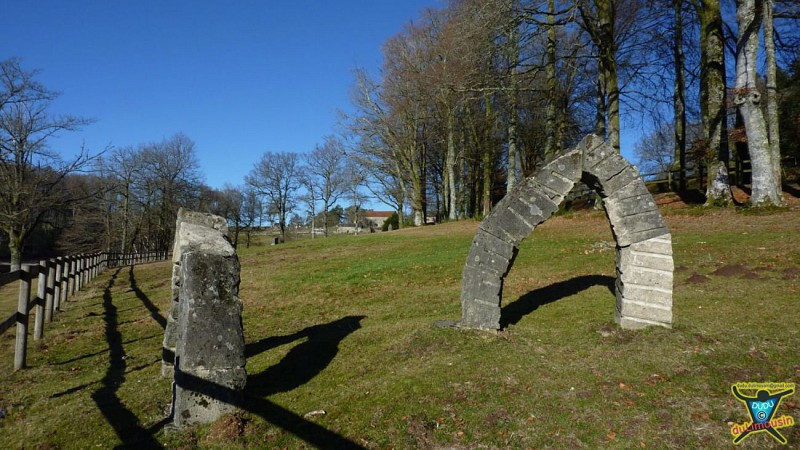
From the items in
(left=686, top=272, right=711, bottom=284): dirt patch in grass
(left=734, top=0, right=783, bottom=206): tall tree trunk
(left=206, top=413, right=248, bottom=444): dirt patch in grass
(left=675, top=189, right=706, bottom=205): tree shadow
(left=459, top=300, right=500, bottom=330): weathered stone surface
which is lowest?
(left=206, top=413, right=248, bottom=444): dirt patch in grass

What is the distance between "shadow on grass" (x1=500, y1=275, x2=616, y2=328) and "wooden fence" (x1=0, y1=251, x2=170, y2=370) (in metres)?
8.23

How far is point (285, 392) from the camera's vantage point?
236 inches

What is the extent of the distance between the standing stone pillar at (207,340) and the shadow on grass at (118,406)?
0.44 m

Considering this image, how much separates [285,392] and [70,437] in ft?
7.73

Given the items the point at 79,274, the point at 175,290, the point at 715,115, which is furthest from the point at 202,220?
the point at 715,115

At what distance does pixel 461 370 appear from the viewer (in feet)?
20.0

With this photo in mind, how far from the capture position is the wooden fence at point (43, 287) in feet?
24.2

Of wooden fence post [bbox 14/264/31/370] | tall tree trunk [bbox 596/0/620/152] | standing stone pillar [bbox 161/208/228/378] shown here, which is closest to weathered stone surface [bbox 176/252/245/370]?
standing stone pillar [bbox 161/208/228/378]

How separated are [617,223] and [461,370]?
359 cm

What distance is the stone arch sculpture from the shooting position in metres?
7.15

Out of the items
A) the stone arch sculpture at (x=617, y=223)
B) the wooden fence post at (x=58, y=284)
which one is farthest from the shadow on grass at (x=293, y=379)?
the wooden fence post at (x=58, y=284)

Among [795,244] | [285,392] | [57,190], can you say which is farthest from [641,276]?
[57,190]

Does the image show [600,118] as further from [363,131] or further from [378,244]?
[363,131]

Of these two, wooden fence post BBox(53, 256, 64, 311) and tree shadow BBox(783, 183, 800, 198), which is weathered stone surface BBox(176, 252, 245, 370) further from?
tree shadow BBox(783, 183, 800, 198)
